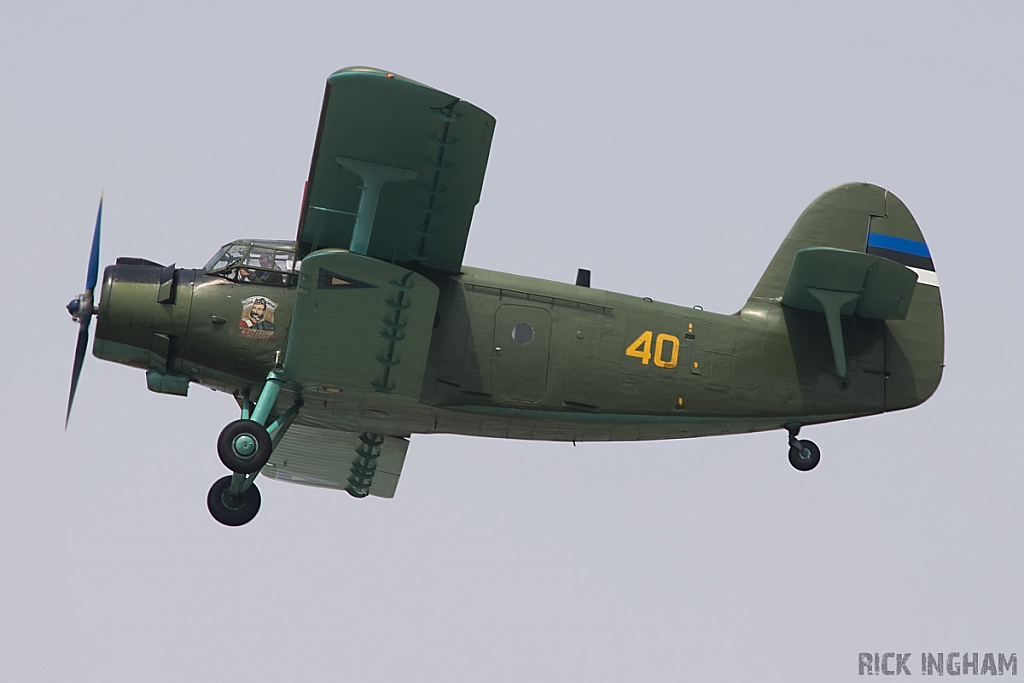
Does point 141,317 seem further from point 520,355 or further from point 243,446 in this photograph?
point 520,355

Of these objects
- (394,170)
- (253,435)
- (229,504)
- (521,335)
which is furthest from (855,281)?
(229,504)

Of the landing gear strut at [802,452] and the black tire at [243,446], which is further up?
the landing gear strut at [802,452]

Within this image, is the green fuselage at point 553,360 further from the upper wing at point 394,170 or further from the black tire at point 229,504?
the black tire at point 229,504

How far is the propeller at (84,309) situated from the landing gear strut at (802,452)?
6937mm

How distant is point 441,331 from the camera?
12773 millimetres

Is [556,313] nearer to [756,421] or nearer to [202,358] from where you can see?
[756,421]

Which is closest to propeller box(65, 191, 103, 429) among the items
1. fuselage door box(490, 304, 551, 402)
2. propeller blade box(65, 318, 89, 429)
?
propeller blade box(65, 318, 89, 429)

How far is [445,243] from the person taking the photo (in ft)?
A: 41.4

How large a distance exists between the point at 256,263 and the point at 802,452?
19.0ft

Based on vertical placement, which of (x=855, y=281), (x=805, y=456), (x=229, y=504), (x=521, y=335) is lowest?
(x=229, y=504)

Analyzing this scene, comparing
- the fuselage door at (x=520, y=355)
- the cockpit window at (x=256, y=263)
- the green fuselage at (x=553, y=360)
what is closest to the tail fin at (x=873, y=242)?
Answer: the green fuselage at (x=553, y=360)

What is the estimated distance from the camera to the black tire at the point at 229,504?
44.1 feet

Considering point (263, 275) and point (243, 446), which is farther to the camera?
point (263, 275)

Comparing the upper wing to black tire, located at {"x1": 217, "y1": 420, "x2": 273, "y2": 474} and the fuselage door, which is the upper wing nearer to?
the fuselage door
